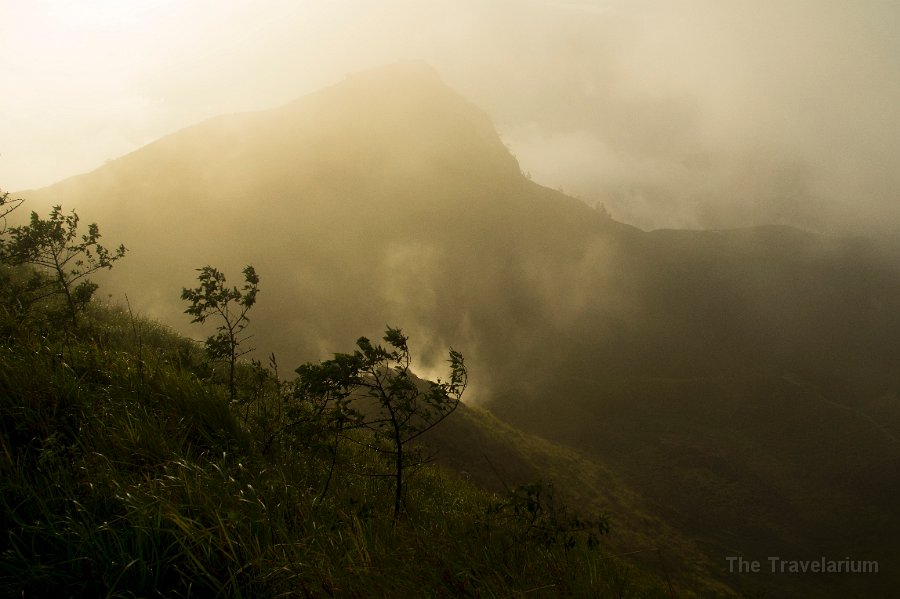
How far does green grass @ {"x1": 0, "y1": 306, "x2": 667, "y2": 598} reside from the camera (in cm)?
217

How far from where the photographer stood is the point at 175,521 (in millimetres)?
2221

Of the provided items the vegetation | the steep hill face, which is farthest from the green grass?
the steep hill face

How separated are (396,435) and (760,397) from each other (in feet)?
393

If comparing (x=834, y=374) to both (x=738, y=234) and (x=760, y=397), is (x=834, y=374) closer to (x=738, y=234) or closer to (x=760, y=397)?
(x=760, y=397)

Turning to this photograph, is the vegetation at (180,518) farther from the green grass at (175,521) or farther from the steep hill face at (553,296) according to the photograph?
the steep hill face at (553,296)

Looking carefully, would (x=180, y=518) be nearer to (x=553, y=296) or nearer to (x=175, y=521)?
(x=175, y=521)

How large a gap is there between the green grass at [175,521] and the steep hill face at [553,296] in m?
59.1

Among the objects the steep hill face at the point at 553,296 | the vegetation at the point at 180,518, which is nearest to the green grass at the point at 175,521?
the vegetation at the point at 180,518

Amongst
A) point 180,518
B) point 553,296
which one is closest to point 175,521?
point 180,518

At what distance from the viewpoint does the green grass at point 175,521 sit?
2.17 metres

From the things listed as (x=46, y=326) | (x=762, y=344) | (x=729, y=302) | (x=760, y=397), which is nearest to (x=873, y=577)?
(x=760, y=397)

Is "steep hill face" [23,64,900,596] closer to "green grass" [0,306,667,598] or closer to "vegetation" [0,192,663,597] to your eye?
"vegetation" [0,192,663,597]

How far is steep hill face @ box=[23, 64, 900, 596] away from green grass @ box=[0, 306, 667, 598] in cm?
5913

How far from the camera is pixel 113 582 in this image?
81.9 inches
